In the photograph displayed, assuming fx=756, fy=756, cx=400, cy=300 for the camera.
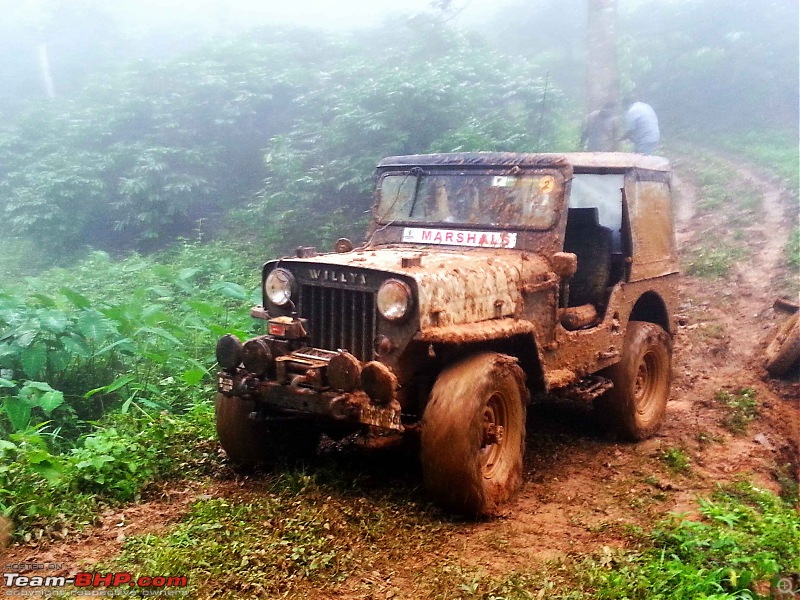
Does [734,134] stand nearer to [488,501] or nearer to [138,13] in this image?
[488,501]

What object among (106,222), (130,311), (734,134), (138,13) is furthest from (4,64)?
(734,134)

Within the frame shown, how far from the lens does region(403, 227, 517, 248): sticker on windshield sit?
18.6ft

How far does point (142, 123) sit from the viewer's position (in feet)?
52.7

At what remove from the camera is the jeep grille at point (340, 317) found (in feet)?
15.5

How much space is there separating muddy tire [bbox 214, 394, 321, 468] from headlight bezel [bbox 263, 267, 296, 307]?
69 centimetres

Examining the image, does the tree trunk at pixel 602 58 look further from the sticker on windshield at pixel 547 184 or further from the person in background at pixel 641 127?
the sticker on windshield at pixel 547 184

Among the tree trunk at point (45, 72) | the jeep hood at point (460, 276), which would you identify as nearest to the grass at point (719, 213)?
the jeep hood at point (460, 276)

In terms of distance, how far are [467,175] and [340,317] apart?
177cm

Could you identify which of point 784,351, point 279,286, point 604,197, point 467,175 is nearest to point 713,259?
point 784,351

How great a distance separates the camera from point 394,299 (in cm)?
449

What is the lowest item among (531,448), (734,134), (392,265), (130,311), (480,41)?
(531,448)

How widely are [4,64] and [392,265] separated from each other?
22.4m

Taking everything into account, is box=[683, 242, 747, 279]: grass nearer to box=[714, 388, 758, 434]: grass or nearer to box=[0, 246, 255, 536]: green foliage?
box=[714, 388, 758, 434]: grass

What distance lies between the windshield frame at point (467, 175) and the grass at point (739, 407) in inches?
108
